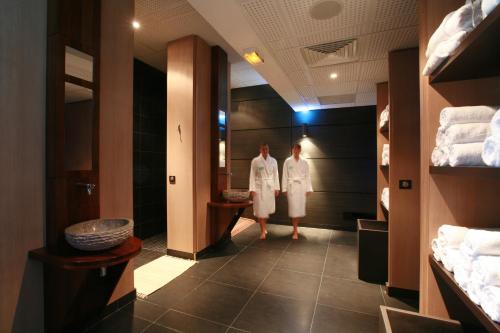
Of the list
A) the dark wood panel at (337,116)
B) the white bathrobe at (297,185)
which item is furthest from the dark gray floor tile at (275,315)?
the dark wood panel at (337,116)

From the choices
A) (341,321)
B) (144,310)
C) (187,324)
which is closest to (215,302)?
(187,324)

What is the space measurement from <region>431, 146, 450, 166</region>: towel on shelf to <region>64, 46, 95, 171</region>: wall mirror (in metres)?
2.13

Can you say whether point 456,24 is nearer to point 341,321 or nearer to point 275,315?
point 341,321

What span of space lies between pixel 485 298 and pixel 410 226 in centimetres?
175

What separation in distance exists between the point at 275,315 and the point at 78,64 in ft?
8.13

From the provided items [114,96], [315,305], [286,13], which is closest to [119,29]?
[114,96]

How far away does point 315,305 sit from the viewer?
2047 millimetres

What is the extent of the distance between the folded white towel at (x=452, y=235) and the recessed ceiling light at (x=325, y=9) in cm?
165

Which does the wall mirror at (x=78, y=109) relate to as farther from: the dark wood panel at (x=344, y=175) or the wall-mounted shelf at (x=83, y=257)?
the dark wood panel at (x=344, y=175)

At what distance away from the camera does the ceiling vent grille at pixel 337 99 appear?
3.85 metres

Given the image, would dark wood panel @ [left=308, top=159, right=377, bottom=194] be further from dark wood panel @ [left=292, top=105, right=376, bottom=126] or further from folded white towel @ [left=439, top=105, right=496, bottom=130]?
folded white towel @ [left=439, top=105, right=496, bottom=130]

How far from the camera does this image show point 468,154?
83 centimetres

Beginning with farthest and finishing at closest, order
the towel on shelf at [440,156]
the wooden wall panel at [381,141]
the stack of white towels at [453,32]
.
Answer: the wooden wall panel at [381,141] < the towel on shelf at [440,156] < the stack of white towels at [453,32]

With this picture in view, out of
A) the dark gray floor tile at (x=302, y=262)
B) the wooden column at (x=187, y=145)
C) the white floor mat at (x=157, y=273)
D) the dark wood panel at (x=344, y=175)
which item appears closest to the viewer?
the white floor mat at (x=157, y=273)
